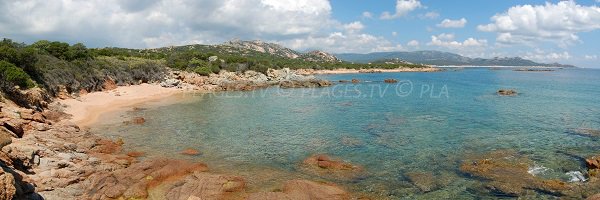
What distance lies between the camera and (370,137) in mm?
29406

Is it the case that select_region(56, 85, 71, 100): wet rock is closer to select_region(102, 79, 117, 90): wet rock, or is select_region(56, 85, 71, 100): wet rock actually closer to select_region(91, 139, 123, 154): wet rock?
select_region(102, 79, 117, 90): wet rock

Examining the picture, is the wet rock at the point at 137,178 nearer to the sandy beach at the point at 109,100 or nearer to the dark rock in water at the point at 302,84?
the sandy beach at the point at 109,100

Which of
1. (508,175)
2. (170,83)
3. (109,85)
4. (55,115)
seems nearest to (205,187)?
(508,175)

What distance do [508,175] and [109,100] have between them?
4235cm

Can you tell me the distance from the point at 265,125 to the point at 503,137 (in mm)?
18658

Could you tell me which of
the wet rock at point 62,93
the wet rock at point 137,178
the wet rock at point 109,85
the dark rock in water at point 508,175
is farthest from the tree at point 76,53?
the dark rock in water at point 508,175

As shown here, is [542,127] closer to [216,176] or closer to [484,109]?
[484,109]

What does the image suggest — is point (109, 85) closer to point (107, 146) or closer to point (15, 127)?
point (107, 146)

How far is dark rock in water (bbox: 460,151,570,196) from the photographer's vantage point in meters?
17.7

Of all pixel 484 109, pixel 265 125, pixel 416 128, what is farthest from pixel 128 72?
pixel 484 109

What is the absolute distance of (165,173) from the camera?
64.0ft

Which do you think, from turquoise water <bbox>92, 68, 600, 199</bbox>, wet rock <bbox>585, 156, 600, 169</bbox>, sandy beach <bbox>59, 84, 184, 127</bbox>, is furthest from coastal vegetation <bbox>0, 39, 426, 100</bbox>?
wet rock <bbox>585, 156, 600, 169</bbox>

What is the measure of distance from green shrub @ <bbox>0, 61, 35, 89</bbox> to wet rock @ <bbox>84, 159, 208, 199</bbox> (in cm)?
2005

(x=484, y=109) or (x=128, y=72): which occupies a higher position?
(x=128, y=72)
